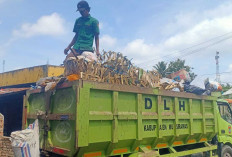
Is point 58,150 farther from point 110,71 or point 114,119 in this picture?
point 110,71

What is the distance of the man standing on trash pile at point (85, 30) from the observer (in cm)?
538

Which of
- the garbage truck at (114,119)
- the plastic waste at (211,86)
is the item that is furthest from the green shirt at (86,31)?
the plastic waste at (211,86)

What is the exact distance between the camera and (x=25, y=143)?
3.68 meters

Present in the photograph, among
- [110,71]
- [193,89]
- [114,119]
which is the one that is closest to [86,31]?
[110,71]

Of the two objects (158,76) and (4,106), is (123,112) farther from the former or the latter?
(4,106)

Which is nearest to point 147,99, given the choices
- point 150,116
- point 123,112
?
point 150,116

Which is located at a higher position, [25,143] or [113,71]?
[113,71]

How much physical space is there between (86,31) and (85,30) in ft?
0.11

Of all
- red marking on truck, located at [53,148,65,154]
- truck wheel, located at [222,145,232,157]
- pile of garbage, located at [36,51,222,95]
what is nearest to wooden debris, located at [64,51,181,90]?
pile of garbage, located at [36,51,222,95]

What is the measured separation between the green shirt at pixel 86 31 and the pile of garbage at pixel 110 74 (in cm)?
59

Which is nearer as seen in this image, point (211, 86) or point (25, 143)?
point (25, 143)

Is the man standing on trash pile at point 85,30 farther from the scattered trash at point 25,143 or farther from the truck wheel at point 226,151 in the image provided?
the truck wheel at point 226,151

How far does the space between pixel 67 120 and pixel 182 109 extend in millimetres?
2962

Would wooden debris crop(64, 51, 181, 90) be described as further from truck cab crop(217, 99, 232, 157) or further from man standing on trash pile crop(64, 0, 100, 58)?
truck cab crop(217, 99, 232, 157)
